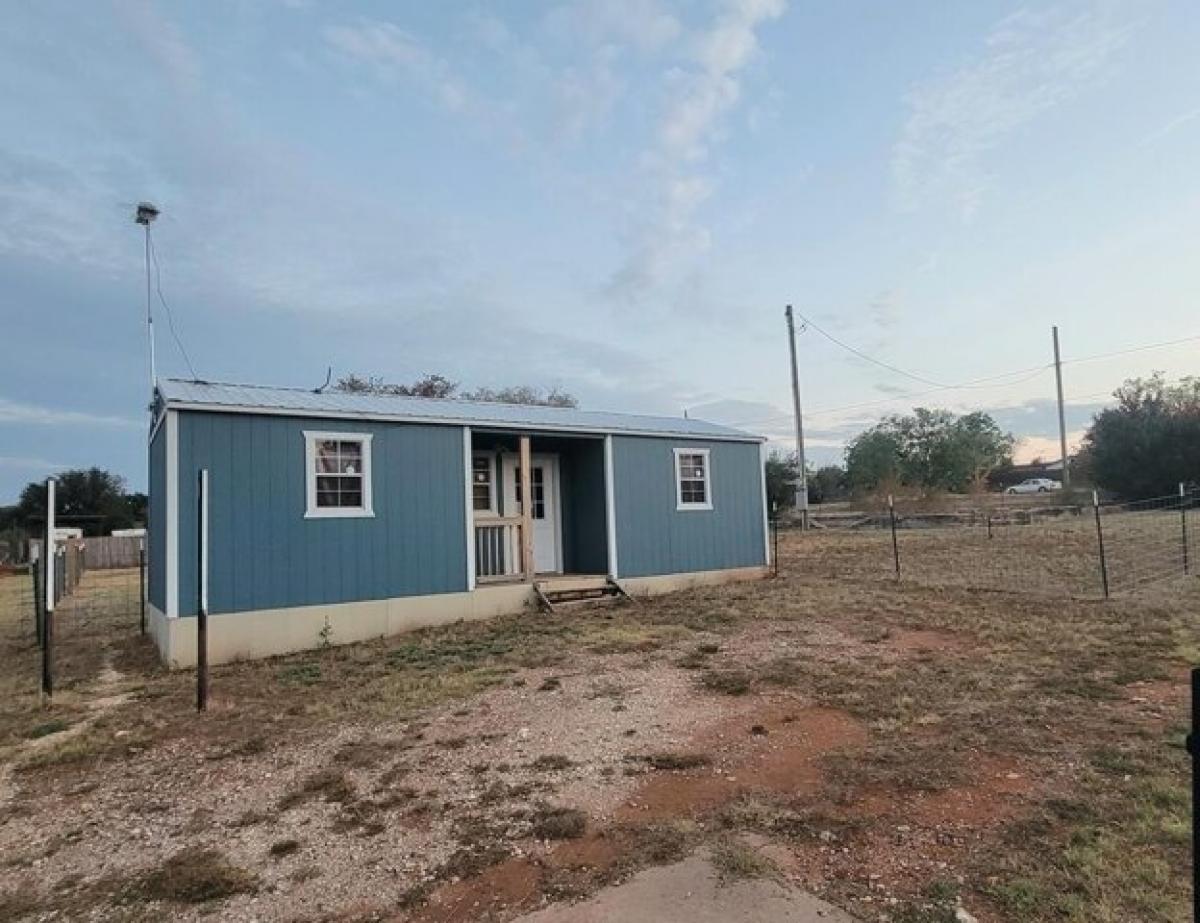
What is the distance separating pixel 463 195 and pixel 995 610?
36.0 feet

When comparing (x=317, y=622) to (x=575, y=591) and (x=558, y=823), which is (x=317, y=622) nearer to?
(x=575, y=591)

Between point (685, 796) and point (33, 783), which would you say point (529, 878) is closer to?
point (685, 796)

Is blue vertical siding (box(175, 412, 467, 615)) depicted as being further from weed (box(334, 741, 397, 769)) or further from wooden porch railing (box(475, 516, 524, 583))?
weed (box(334, 741, 397, 769))

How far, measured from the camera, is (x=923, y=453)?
44281 millimetres

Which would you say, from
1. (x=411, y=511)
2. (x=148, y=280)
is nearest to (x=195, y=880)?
(x=411, y=511)

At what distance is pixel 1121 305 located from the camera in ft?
47.8

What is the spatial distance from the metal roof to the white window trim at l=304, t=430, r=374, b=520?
26 cm

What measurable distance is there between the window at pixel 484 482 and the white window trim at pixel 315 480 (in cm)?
239

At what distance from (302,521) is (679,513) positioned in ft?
20.5

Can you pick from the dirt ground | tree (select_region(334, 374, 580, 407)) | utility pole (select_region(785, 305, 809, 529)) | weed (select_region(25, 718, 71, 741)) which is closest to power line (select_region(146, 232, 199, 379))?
weed (select_region(25, 718, 71, 741))

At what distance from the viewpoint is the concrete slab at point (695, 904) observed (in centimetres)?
262

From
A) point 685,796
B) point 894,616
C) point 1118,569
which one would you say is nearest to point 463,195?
point 894,616

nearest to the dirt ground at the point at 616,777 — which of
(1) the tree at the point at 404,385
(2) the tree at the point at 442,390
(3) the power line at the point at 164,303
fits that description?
(3) the power line at the point at 164,303

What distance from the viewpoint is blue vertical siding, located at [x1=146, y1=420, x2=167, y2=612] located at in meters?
9.03
